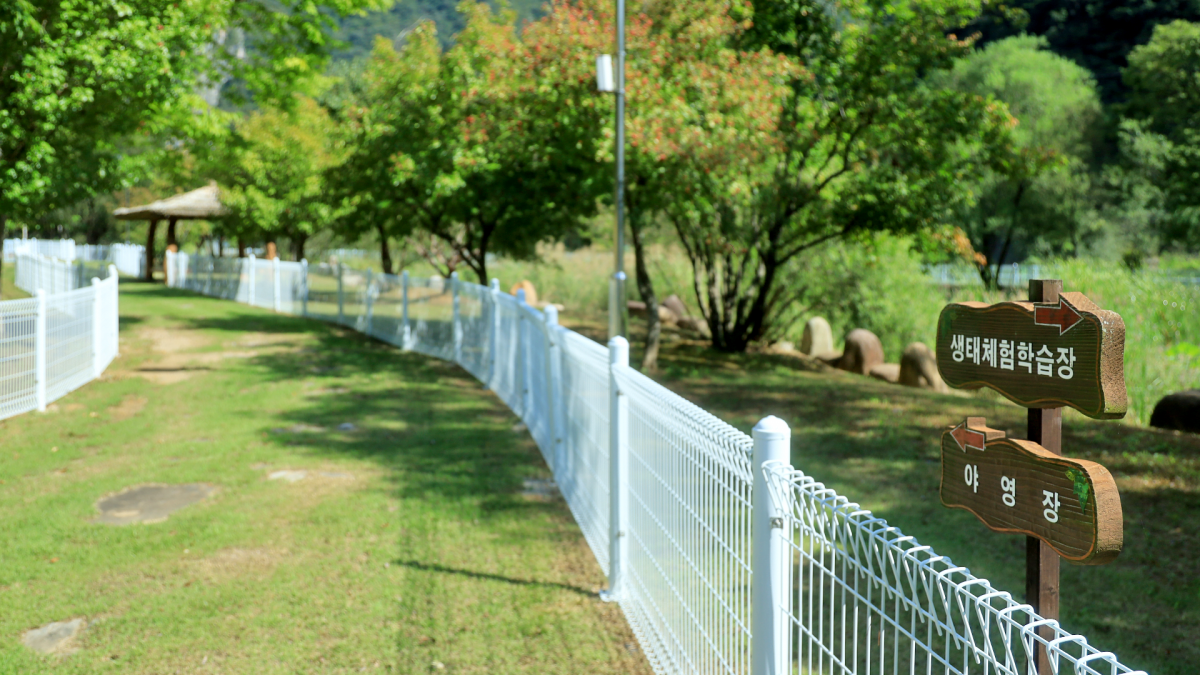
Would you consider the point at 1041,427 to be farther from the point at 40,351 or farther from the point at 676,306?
the point at 676,306

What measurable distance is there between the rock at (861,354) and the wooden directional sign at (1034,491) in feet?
50.0

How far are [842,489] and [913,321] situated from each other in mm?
13393

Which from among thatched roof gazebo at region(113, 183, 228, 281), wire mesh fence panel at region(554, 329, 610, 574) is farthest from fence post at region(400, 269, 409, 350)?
thatched roof gazebo at region(113, 183, 228, 281)

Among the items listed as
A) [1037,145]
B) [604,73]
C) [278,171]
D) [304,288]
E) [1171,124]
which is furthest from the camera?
[1037,145]

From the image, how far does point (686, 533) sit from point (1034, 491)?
181 centimetres

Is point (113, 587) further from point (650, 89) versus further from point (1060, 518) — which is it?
point (650, 89)

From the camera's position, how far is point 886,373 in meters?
16.7

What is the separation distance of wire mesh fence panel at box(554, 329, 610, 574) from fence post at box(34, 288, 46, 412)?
674 cm

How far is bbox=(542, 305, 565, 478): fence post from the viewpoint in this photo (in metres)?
7.61

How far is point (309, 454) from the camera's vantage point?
884 centimetres

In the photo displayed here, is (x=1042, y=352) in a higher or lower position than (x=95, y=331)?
higher

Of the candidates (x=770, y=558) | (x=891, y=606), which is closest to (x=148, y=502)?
(x=891, y=606)

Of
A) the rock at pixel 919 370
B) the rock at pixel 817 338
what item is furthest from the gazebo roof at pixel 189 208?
the rock at pixel 919 370

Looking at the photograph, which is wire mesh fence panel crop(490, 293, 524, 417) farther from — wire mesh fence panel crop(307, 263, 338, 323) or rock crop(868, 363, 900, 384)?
wire mesh fence panel crop(307, 263, 338, 323)
